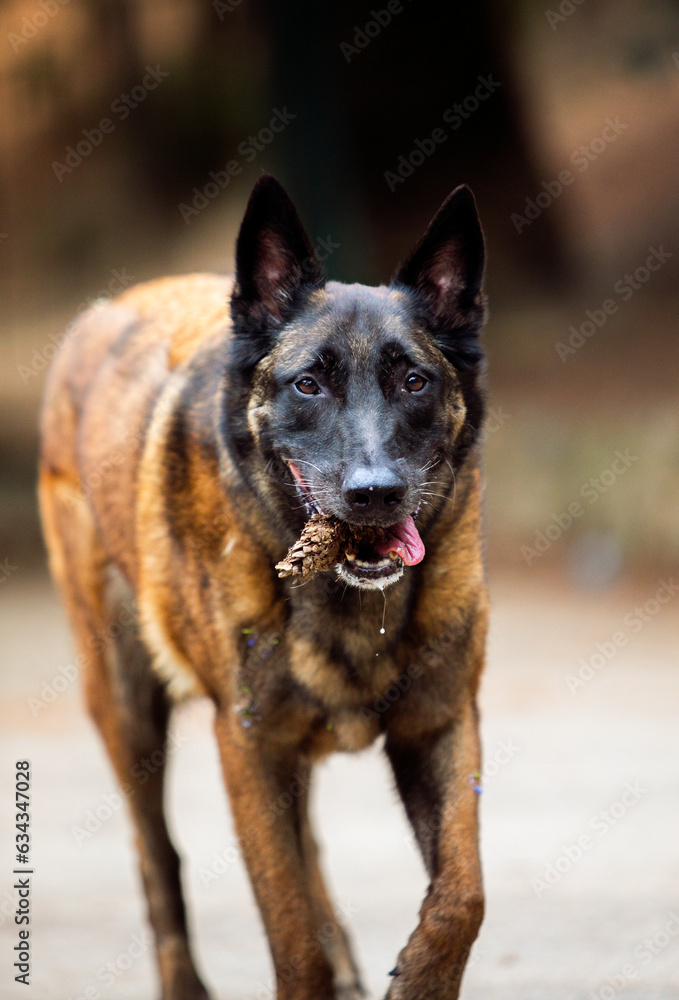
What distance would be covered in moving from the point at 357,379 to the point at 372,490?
38cm

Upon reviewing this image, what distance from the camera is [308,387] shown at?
312 cm

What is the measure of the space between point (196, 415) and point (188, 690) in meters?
0.94

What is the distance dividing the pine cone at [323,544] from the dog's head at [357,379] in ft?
0.11

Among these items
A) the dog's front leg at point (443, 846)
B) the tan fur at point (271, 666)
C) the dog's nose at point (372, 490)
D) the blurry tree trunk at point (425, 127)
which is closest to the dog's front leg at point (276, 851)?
the tan fur at point (271, 666)

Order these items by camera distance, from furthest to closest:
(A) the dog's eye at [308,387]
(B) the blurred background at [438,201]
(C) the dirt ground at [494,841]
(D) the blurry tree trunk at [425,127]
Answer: (D) the blurry tree trunk at [425,127] < (B) the blurred background at [438,201] < (C) the dirt ground at [494,841] < (A) the dog's eye at [308,387]

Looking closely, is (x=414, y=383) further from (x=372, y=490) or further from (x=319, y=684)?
→ (x=319, y=684)

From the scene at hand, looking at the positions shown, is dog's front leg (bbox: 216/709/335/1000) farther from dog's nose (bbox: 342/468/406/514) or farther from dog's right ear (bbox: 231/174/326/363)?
dog's right ear (bbox: 231/174/326/363)

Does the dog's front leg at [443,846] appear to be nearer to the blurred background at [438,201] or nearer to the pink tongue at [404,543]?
the pink tongue at [404,543]

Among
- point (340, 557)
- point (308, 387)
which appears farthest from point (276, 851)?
point (308, 387)

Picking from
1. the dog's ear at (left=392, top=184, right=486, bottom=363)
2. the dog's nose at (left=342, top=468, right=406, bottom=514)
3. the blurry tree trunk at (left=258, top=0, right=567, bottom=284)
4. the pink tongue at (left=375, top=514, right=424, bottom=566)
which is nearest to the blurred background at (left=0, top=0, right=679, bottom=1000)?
the blurry tree trunk at (left=258, top=0, right=567, bottom=284)

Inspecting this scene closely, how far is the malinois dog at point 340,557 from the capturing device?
3.01 m

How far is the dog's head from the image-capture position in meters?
2.96

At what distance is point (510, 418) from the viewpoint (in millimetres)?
11117

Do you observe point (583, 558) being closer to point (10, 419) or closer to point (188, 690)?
point (10, 419)
